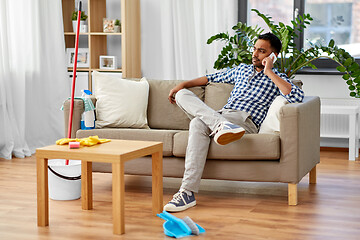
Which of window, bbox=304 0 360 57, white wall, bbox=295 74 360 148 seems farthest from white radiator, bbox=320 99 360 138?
window, bbox=304 0 360 57

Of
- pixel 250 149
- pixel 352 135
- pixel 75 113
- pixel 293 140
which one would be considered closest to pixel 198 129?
pixel 250 149

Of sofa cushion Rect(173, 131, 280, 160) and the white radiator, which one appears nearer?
sofa cushion Rect(173, 131, 280, 160)

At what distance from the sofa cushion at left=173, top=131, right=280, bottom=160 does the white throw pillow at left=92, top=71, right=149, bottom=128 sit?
28.8 inches

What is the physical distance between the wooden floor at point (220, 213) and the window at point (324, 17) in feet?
5.82

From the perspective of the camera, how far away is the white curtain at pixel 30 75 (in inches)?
183

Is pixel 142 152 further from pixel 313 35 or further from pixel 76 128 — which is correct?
pixel 313 35

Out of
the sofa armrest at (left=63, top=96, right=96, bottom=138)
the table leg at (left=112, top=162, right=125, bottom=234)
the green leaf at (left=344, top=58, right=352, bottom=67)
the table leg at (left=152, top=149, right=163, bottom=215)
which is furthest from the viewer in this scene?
the green leaf at (left=344, top=58, right=352, bottom=67)

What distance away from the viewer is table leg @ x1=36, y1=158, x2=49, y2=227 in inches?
105

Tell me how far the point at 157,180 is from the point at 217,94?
1.00 metres

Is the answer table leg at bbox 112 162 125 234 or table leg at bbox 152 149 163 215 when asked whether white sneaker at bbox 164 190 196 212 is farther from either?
table leg at bbox 112 162 125 234

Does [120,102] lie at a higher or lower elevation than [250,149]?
higher

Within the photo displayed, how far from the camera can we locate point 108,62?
5.27 m

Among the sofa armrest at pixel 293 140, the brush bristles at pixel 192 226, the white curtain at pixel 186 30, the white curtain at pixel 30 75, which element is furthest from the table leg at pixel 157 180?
the white curtain at pixel 186 30

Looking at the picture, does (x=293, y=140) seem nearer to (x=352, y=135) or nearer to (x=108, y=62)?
(x=352, y=135)
